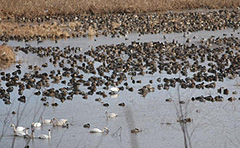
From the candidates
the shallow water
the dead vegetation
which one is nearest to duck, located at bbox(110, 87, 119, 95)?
the shallow water

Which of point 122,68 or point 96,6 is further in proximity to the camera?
point 96,6

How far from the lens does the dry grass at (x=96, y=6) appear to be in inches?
1512

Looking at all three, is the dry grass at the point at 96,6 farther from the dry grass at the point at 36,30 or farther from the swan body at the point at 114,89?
the swan body at the point at 114,89

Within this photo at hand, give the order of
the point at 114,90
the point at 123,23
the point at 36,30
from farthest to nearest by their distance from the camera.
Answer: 1. the point at 123,23
2. the point at 36,30
3. the point at 114,90

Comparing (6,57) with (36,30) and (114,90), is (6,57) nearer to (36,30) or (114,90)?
(36,30)

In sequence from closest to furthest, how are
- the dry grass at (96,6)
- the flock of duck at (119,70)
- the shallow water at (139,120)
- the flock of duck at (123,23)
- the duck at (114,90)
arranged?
1. the shallow water at (139,120)
2. the flock of duck at (119,70)
3. the duck at (114,90)
4. the flock of duck at (123,23)
5. the dry grass at (96,6)

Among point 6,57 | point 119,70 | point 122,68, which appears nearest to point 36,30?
point 6,57

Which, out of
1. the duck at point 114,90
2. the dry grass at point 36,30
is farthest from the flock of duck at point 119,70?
the dry grass at point 36,30

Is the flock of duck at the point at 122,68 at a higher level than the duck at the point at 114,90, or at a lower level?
higher

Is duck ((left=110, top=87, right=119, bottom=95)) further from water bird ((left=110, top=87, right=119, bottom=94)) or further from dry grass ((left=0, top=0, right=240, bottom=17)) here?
dry grass ((left=0, top=0, right=240, bottom=17))

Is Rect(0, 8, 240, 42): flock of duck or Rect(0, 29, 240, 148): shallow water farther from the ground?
Rect(0, 8, 240, 42): flock of duck

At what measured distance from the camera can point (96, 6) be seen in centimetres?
3947

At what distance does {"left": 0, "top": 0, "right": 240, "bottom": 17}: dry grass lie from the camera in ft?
126

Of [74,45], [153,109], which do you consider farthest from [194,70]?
[74,45]
